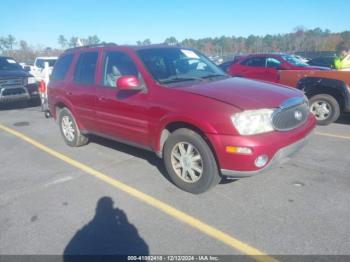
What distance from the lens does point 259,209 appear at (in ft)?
11.6

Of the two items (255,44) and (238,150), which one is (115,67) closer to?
(238,150)

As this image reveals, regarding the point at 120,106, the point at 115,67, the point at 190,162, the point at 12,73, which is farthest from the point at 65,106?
the point at 12,73

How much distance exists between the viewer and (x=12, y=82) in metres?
10.5

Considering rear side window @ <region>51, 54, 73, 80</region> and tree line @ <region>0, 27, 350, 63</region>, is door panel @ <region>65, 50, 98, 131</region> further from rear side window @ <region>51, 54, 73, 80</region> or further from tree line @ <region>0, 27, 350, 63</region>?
tree line @ <region>0, 27, 350, 63</region>

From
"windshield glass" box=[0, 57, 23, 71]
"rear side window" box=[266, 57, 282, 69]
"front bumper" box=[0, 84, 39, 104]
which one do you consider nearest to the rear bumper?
"rear side window" box=[266, 57, 282, 69]

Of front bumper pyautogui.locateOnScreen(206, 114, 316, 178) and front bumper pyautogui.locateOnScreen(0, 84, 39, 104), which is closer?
front bumper pyautogui.locateOnScreen(206, 114, 316, 178)

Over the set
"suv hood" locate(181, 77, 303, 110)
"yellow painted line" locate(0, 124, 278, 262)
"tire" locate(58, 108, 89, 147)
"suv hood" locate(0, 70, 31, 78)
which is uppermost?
"suv hood" locate(0, 70, 31, 78)

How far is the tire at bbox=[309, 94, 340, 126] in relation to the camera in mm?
6975

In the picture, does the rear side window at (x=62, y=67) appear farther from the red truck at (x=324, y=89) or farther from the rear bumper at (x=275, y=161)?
the red truck at (x=324, y=89)

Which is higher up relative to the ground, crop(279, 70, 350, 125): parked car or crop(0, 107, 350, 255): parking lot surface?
crop(279, 70, 350, 125): parked car

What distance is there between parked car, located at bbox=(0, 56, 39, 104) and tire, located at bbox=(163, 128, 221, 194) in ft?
27.0

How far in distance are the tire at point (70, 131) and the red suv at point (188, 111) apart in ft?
1.28

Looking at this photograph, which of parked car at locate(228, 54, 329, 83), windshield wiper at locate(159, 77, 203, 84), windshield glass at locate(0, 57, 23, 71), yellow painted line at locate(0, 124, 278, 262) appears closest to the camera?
yellow painted line at locate(0, 124, 278, 262)

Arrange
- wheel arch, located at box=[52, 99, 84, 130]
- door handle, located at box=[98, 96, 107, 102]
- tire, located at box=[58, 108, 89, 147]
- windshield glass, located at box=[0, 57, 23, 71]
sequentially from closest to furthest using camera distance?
1. door handle, located at box=[98, 96, 107, 102]
2. wheel arch, located at box=[52, 99, 84, 130]
3. tire, located at box=[58, 108, 89, 147]
4. windshield glass, located at box=[0, 57, 23, 71]
